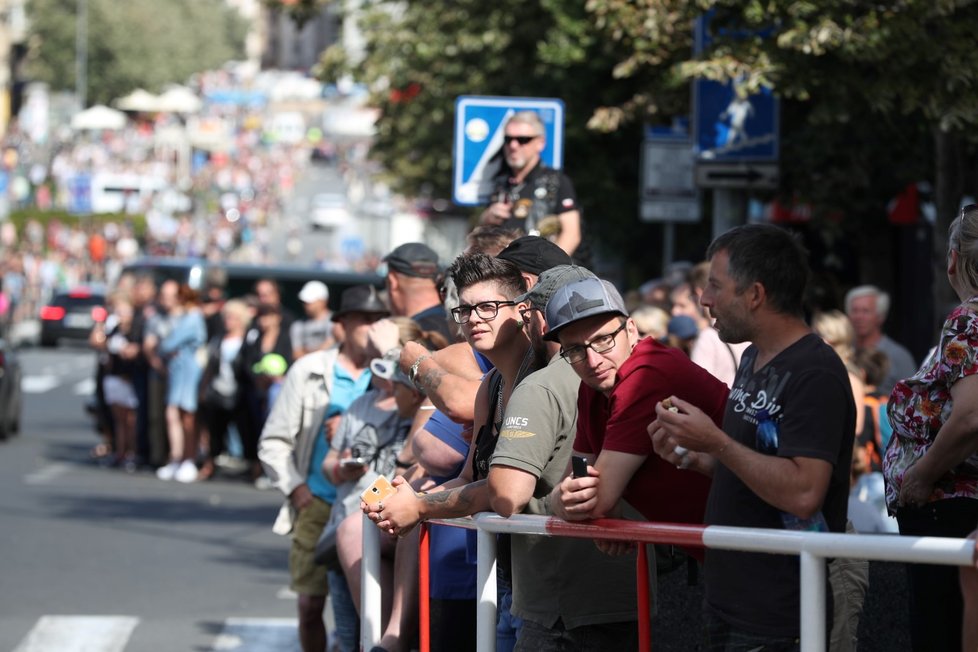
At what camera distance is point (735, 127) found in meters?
11.0

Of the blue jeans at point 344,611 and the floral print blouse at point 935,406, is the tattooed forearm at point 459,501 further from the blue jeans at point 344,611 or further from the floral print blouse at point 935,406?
the blue jeans at point 344,611

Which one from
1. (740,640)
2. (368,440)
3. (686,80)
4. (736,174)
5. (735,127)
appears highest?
(686,80)

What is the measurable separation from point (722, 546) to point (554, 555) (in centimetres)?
91

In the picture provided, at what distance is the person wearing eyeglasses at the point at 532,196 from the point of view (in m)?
8.31

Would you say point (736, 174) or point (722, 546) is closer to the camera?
point (722, 546)

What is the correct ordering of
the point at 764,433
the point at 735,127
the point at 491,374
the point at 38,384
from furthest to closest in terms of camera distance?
the point at 38,384 → the point at 735,127 → the point at 491,374 → the point at 764,433

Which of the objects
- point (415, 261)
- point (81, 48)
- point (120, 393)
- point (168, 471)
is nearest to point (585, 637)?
point (415, 261)

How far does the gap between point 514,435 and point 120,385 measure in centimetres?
1463

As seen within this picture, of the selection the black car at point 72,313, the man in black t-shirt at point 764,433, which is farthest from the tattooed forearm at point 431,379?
the black car at point 72,313

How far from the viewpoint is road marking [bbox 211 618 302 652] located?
9.35m

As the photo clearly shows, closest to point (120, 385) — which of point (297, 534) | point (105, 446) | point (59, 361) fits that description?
point (105, 446)

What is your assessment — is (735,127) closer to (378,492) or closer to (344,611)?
(344,611)

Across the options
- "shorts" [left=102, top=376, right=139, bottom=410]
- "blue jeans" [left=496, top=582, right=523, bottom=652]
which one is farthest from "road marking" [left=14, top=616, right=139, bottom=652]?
"shorts" [left=102, top=376, right=139, bottom=410]

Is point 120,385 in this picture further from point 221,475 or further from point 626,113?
point 626,113
